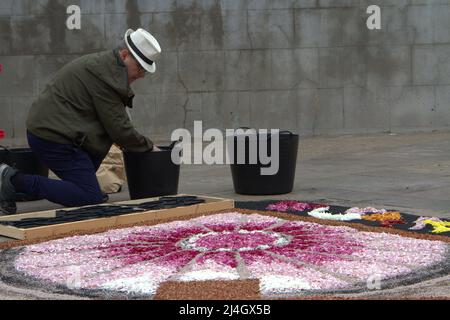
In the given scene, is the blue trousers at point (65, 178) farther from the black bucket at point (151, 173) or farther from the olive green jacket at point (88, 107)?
the black bucket at point (151, 173)

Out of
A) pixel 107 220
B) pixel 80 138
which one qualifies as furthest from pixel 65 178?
pixel 107 220

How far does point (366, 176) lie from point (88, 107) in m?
3.60

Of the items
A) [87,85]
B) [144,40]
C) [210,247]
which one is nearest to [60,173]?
[87,85]

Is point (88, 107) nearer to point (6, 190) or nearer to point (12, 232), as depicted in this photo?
point (6, 190)

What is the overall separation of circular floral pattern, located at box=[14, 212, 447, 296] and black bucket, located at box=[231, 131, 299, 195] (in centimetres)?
170

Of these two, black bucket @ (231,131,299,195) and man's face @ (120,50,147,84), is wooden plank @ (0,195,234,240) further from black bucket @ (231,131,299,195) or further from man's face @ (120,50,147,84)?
man's face @ (120,50,147,84)

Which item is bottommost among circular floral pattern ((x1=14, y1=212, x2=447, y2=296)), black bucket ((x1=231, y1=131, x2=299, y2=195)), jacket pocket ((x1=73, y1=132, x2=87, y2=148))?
circular floral pattern ((x1=14, y1=212, x2=447, y2=296))

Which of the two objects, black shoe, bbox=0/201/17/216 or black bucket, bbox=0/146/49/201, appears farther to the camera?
black bucket, bbox=0/146/49/201

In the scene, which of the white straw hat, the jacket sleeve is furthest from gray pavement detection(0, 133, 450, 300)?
the white straw hat

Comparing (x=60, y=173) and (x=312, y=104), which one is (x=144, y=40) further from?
(x=312, y=104)

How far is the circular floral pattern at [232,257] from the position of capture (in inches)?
181

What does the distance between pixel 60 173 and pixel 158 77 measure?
6.93m

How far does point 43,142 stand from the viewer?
7.03m

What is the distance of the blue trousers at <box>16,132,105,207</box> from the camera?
695 cm
